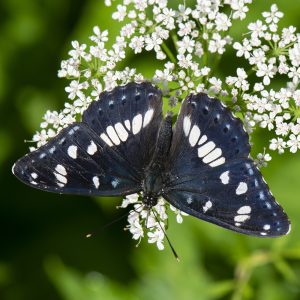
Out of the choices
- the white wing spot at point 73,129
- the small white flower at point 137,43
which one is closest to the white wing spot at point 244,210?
the white wing spot at point 73,129

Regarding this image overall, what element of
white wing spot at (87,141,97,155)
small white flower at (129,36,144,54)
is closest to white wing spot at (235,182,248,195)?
white wing spot at (87,141,97,155)

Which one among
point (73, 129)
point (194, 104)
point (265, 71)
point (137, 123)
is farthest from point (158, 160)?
point (265, 71)

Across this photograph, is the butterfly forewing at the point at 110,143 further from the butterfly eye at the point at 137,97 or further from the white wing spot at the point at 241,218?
the white wing spot at the point at 241,218

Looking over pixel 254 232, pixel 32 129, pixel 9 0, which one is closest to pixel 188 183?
pixel 254 232

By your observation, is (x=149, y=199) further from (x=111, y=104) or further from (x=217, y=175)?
(x=111, y=104)

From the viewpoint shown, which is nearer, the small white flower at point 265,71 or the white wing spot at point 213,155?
the white wing spot at point 213,155

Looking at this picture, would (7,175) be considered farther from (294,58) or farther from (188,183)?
(294,58)

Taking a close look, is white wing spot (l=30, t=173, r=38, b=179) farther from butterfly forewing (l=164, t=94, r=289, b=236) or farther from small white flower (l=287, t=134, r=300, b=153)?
small white flower (l=287, t=134, r=300, b=153)
